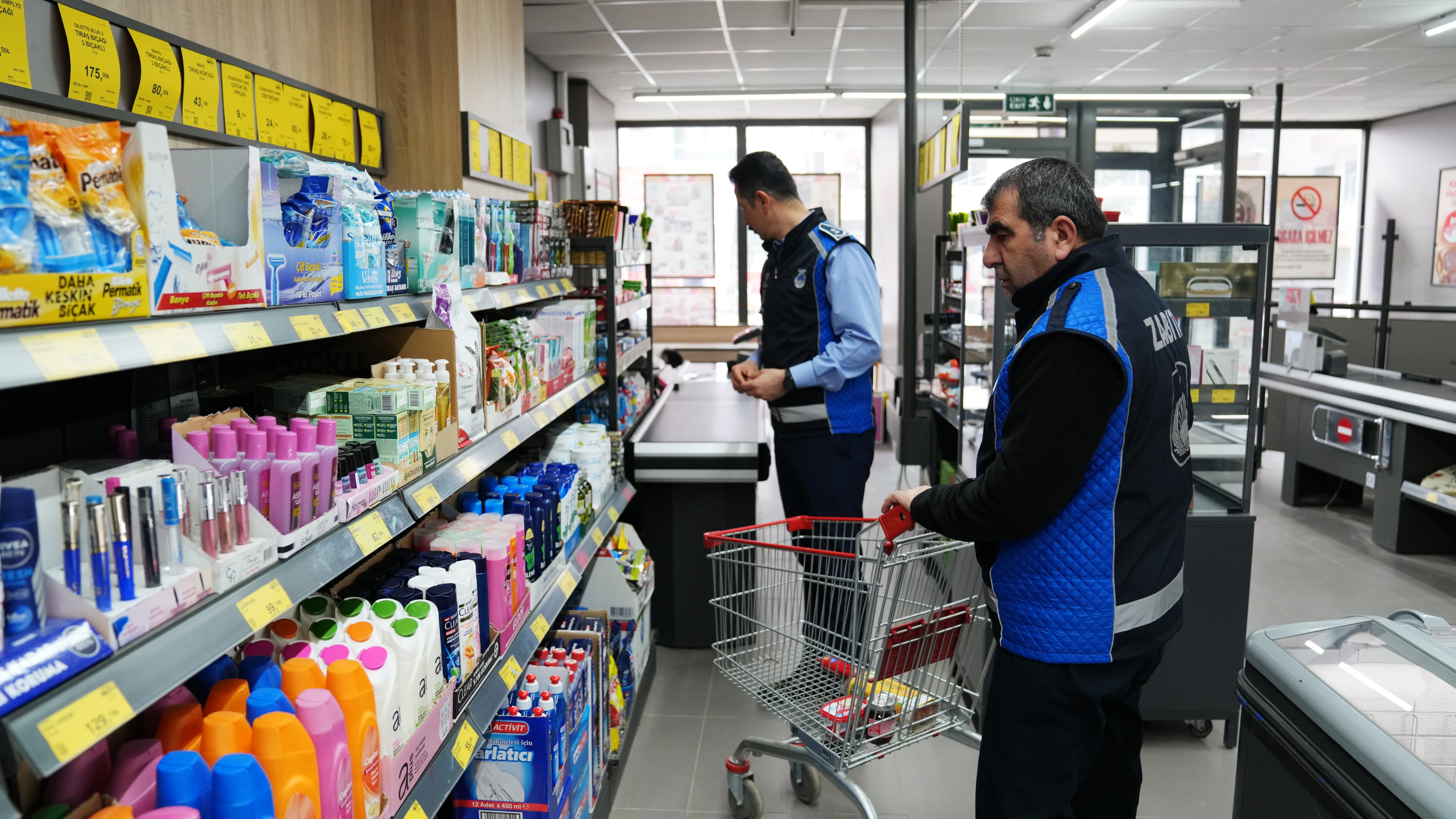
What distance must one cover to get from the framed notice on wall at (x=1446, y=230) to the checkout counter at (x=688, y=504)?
1046cm

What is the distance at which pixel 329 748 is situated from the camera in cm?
141

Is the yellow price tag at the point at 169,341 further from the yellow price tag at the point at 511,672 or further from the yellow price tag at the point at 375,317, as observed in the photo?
the yellow price tag at the point at 511,672

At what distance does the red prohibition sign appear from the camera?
12.0 meters

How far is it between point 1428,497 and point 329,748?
622 cm

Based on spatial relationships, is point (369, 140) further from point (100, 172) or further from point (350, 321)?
point (100, 172)

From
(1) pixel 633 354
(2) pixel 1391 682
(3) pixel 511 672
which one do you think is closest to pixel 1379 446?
(1) pixel 633 354

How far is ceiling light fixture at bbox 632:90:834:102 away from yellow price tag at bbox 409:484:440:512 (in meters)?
8.66

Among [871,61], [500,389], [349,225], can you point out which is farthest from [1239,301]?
[871,61]

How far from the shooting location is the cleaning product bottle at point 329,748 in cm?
139

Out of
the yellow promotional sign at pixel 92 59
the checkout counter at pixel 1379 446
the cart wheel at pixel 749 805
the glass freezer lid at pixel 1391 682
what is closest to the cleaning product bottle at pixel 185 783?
the yellow promotional sign at pixel 92 59

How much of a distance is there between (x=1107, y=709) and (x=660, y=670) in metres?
2.36

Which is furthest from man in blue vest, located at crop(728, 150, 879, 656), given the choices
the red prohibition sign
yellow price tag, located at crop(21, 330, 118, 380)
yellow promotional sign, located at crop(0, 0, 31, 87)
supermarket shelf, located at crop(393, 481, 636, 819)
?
the red prohibition sign

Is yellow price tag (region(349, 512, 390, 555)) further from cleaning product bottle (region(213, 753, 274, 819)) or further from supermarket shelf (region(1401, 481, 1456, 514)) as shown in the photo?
supermarket shelf (region(1401, 481, 1456, 514))

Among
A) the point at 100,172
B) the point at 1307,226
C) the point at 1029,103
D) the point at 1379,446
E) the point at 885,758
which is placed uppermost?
the point at 1029,103
